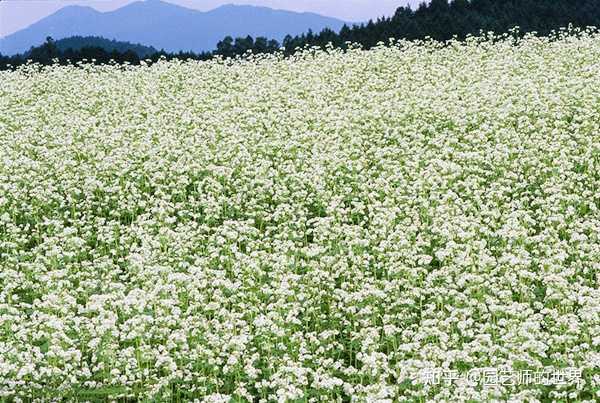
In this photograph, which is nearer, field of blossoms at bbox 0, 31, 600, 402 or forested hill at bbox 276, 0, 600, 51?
field of blossoms at bbox 0, 31, 600, 402

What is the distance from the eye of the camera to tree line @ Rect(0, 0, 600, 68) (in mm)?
32312

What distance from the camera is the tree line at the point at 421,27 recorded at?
32312 millimetres

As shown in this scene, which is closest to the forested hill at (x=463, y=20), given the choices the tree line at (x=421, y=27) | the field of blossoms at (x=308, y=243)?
the tree line at (x=421, y=27)

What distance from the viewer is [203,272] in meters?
11.7

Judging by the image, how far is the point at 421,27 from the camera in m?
32.3

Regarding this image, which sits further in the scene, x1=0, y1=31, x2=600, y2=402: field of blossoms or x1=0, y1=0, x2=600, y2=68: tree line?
x1=0, y1=0, x2=600, y2=68: tree line

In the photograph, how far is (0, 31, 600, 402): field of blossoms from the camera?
926 cm

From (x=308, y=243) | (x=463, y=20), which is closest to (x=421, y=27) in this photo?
(x=463, y=20)

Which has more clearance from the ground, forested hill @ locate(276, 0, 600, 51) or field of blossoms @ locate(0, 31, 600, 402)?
forested hill @ locate(276, 0, 600, 51)

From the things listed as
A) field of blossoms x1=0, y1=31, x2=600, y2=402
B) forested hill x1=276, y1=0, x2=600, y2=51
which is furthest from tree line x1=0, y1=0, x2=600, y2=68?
field of blossoms x1=0, y1=31, x2=600, y2=402

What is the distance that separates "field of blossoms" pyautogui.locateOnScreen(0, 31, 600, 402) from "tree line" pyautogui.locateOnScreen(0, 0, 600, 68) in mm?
9618

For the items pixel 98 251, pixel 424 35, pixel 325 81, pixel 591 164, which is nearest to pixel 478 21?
pixel 424 35

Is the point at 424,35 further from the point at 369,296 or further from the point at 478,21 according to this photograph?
the point at 369,296

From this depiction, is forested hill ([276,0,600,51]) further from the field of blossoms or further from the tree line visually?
the field of blossoms
